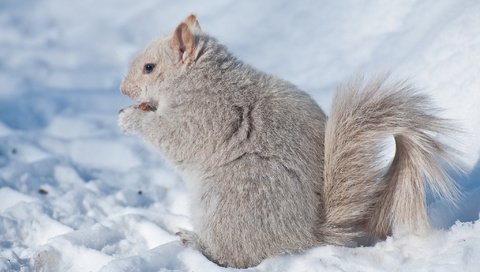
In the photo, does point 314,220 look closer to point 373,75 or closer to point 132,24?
point 373,75

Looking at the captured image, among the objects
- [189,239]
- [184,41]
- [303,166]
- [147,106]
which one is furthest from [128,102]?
[303,166]

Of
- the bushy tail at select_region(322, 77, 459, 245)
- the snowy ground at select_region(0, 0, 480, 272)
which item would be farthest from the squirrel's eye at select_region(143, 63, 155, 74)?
the bushy tail at select_region(322, 77, 459, 245)

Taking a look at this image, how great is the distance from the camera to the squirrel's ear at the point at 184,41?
8.71 feet

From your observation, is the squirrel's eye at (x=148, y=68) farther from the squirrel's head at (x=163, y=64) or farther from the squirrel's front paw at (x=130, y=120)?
the squirrel's front paw at (x=130, y=120)

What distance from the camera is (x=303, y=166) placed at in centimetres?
236

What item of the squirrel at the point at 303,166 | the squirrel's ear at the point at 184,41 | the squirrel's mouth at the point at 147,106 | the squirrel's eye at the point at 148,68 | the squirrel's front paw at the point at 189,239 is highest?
the squirrel's ear at the point at 184,41

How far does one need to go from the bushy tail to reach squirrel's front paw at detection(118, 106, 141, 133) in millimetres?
780

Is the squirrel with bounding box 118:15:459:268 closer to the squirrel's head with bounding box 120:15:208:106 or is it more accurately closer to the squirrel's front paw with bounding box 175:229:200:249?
the squirrel's front paw with bounding box 175:229:200:249

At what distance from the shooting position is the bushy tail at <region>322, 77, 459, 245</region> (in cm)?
225

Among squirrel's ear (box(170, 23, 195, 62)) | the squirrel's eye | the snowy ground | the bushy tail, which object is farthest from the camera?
the squirrel's eye

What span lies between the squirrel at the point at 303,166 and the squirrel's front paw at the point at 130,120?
24cm

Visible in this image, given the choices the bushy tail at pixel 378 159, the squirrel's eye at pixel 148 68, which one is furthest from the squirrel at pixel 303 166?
the squirrel's eye at pixel 148 68

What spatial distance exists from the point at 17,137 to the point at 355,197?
2.41 metres

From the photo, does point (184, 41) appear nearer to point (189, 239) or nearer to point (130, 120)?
point (130, 120)
